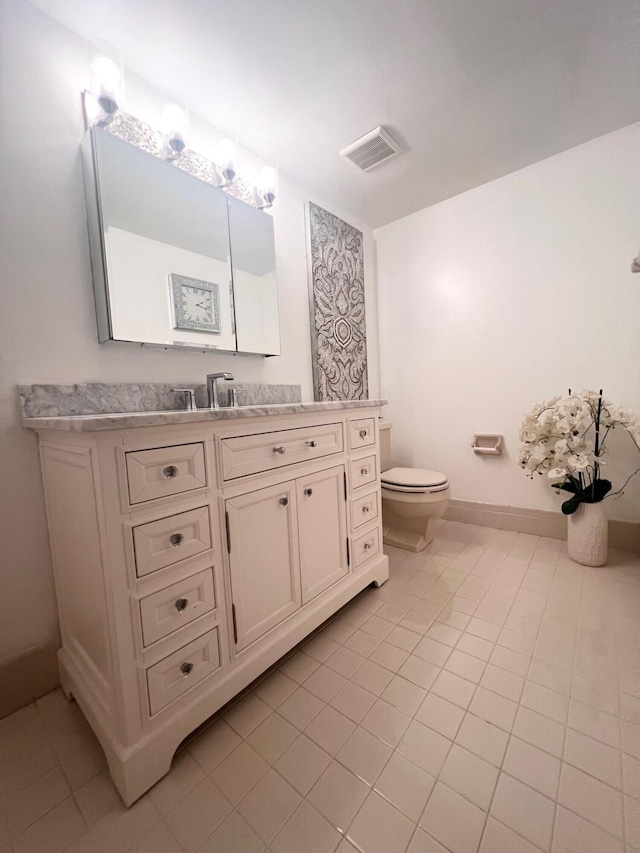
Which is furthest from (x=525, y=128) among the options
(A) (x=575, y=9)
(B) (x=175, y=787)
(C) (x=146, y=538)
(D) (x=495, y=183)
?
(B) (x=175, y=787)

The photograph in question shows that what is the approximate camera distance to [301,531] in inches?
45.6

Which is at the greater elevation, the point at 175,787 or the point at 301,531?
the point at 301,531

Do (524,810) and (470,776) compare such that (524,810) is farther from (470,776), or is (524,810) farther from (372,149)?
(372,149)

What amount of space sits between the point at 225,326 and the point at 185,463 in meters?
0.85

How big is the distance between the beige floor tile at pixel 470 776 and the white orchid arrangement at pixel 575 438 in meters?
1.25

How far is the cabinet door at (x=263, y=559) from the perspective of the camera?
3.12 ft

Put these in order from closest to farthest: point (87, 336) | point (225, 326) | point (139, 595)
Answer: point (139, 595) → point (87, 336) → point (225, 326)

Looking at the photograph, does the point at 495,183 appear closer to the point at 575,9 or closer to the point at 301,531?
the point at 575,9

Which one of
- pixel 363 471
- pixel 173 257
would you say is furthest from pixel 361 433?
pixel 173 257

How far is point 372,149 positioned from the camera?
1669mm

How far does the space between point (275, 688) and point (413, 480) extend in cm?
116

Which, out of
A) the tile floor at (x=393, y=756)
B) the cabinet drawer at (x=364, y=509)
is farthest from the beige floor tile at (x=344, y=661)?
the cabinet drawer at (x=364, y=509)

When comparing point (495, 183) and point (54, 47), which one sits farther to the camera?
point (495, 183)

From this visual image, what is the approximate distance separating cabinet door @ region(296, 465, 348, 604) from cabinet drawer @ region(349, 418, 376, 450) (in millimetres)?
144
